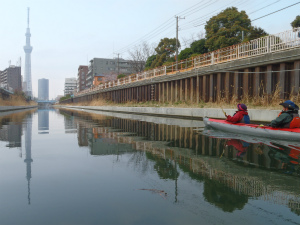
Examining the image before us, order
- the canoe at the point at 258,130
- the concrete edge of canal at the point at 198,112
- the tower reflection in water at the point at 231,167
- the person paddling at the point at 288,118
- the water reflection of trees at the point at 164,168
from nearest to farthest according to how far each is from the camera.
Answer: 1. the tower reflection in water at the point at 231,167
2. the water reflection of trees at the point at 164,168
3. the canoe at the point at 258,130
4. the person paddling at the point at 288,118
5. the concrete edge of canal at the point at 198,112

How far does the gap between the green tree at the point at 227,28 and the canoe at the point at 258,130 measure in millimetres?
32013

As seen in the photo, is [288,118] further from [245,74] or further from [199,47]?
[199,47]

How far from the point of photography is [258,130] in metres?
8.37

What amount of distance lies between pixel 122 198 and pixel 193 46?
1677 inches

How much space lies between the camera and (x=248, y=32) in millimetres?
40719

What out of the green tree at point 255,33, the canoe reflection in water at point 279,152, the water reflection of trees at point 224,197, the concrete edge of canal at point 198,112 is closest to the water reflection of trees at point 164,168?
the water reflection of trees at point 224,197

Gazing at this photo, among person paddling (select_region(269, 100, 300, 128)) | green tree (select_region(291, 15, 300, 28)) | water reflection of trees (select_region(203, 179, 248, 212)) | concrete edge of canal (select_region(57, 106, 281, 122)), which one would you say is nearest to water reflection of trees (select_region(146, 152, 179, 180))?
water reflection of trees (select_region(203, 179, 248, 212))

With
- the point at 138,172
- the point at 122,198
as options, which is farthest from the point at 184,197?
the point at 138,172

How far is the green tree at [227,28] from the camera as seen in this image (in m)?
39.3

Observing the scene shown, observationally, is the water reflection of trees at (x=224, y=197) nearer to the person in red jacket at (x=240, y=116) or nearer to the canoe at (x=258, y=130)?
the canoe at (x=258, y=130)

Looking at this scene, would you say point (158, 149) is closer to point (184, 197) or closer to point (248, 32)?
point (184, 197)

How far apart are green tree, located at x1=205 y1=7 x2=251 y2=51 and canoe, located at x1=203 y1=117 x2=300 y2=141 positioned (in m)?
32.0

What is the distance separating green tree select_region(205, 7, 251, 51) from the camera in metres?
39.3

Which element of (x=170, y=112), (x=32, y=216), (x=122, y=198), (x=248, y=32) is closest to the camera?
(x=32, y=216)
